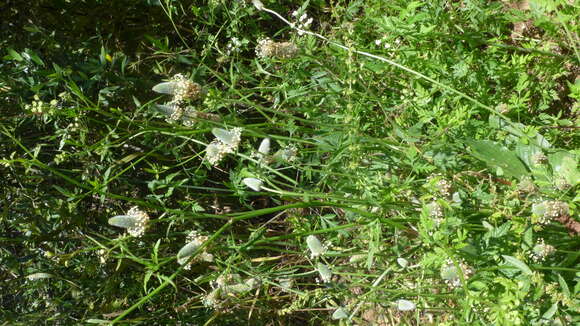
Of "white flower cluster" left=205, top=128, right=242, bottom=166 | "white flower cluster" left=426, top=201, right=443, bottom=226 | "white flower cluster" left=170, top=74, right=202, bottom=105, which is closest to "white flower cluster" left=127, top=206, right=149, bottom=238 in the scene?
"white flower cluster" left=205, top=128, right=242, bottom=166

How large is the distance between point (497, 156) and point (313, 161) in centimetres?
79

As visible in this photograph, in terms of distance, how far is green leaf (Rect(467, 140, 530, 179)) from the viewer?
80.4 inches

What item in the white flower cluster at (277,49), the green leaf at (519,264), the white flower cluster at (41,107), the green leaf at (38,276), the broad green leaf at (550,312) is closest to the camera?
the green leaf at (519,264)

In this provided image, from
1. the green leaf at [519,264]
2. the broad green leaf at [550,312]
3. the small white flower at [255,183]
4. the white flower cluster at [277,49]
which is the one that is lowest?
the broad green leaf at [550,312]

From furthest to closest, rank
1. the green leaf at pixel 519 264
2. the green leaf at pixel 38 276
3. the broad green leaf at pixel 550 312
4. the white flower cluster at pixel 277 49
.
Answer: the green leaf at pixel 38 276 → the white flower cluster at pixel 277 49 → the broad green leaf at pixel 550 312 → the green leaf at pixel 519 264

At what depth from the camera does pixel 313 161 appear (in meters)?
2.48

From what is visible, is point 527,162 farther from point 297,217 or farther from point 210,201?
point 210,201

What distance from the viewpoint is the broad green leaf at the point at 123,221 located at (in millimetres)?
1928

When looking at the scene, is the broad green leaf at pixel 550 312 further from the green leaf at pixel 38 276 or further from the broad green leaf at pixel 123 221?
the green leaf at pixel 38 276

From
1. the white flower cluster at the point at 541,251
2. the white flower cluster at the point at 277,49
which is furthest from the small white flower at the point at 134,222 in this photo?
the white flower cluster at the point at 541,251

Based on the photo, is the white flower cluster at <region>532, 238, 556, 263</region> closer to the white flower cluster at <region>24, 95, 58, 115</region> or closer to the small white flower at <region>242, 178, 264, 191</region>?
the small white flower at <region>242, 178, 264, 191</region>

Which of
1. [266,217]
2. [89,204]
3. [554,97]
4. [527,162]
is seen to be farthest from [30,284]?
[554,97]

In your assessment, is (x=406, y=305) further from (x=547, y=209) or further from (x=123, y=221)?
(x=123, y=221)

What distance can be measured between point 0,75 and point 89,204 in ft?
2.71
